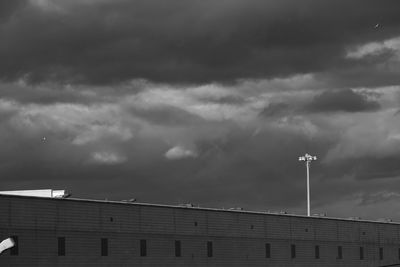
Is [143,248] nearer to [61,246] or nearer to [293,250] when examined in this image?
[61,246]

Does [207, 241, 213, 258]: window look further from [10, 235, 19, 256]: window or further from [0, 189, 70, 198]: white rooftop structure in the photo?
[10, 235, 19, 256]: window

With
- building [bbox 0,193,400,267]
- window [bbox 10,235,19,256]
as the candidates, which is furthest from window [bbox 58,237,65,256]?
window [bbox 10,235,19,256]

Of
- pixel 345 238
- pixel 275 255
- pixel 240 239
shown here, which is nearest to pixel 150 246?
pixel 240 239

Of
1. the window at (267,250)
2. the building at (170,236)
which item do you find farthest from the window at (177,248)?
the window at (267,250)

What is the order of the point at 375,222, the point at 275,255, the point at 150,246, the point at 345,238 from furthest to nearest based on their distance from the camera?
1. the point at 375,222
2. the point at 345,238
3. the point at 275,255
4. the point at 150,246

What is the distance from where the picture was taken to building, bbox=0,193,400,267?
223ft

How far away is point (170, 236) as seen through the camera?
273 feet

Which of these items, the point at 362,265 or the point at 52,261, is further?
the point at 362,265

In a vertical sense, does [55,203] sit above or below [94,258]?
above

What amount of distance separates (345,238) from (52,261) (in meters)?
53.2

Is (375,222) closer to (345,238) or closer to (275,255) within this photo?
(345,238)

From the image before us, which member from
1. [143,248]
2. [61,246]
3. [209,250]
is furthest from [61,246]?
[209,250]

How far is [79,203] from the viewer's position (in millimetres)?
73125

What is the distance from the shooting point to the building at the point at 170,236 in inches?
2680
